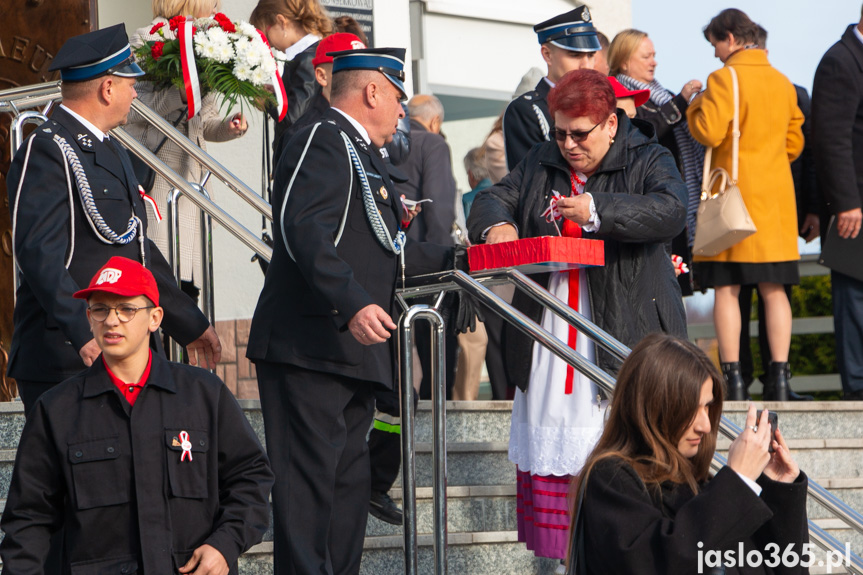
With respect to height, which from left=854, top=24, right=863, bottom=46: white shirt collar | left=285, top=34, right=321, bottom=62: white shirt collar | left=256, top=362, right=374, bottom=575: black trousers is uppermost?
left=854, top=24, right=863, bottom=46: white shirt collar

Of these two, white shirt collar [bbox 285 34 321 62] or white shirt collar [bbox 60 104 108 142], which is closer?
white shirt collar [bbox 60 104 108 142]

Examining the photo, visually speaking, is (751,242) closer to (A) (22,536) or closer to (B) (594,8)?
(A) (22,536)

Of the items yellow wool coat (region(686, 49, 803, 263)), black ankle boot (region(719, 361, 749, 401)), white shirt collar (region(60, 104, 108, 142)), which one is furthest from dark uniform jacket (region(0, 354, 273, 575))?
yellow wool coat (region(686, 49, 803, 263))

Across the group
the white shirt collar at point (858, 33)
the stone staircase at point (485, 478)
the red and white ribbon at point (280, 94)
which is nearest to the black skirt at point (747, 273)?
the stone staircase at point (485, 478)

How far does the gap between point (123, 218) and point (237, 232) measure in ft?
4.52

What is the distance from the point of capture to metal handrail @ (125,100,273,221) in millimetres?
5887

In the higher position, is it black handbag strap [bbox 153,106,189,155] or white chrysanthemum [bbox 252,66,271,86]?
white chrysanthemum [bbox 252,66,271,86]

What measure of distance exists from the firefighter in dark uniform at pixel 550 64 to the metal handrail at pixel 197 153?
1.13 m

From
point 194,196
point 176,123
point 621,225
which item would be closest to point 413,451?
point 621,225

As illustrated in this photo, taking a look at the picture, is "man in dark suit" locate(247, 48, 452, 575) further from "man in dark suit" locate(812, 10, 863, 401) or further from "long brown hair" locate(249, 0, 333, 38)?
"man in dark suit" locate(812, 10, 863, 401)

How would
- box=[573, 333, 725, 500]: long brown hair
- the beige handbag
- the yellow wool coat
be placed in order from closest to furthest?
box=[573, 333, 725, 500]: long brown hair < the beige handbag < the yellow wool coat

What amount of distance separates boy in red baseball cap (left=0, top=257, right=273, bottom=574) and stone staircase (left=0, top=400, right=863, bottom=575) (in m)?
1.45

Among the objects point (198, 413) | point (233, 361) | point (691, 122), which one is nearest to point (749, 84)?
point (691, 122)

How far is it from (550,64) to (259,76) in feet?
4.30
